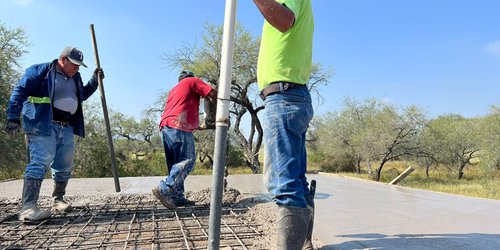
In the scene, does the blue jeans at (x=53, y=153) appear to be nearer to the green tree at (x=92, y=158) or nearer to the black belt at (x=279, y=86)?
the black belt at (x=279, y=86)

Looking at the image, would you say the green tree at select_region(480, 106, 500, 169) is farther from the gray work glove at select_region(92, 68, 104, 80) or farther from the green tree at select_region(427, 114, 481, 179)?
the gray work glove at select_region(92, 68, 104, 80)

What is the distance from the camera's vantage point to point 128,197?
408 centimetres

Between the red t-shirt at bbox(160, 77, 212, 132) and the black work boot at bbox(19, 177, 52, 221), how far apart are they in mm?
1211

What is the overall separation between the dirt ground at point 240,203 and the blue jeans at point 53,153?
0.50m

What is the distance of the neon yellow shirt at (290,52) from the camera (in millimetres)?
1689

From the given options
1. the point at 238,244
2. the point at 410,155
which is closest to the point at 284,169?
the point at 238,244

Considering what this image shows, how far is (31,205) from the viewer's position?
9.31 ft

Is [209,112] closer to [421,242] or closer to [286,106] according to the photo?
[286,106]

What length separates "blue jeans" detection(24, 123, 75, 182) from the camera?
9.52 feet

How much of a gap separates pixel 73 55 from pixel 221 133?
2.47m

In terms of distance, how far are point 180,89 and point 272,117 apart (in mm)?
1999

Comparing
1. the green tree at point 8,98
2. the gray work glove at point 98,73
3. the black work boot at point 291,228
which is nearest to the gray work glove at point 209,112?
the gray work glove at point 98,73

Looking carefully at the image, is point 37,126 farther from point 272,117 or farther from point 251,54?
point 251,54

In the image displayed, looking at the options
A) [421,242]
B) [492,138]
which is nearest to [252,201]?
[421,242]
